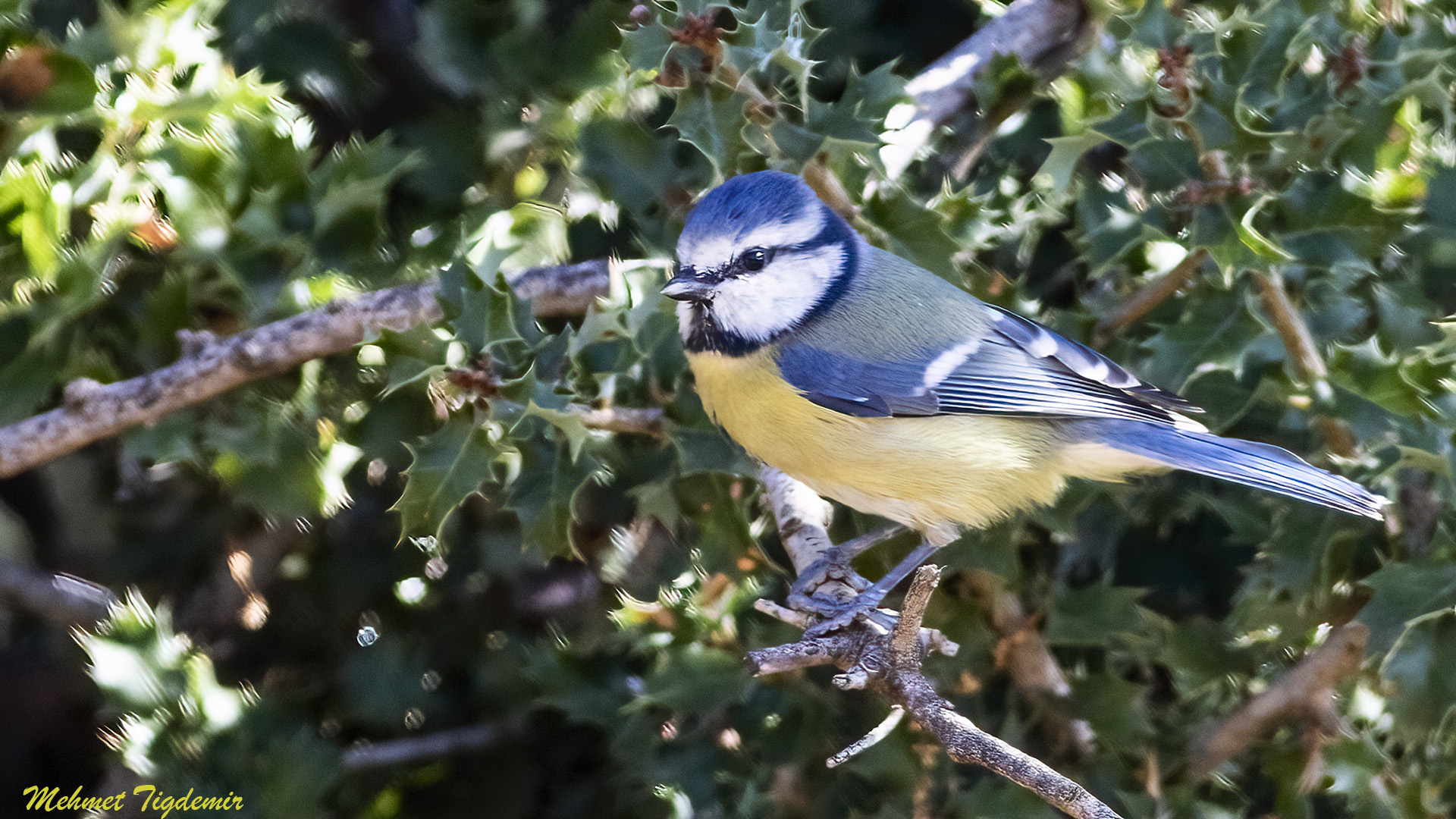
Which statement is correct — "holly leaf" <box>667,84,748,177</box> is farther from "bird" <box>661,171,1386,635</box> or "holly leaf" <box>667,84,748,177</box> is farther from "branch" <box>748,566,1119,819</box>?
"branch" <box>748,566,1119,819</box>

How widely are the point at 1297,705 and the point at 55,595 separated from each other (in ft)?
9.59

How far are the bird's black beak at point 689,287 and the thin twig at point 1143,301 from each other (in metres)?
0.85

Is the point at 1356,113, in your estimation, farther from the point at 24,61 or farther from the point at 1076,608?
the point at 24,61

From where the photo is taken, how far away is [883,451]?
6.96 feet

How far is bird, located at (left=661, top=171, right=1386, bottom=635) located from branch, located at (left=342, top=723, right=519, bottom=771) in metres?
1.04

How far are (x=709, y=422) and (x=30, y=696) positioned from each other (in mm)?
2193

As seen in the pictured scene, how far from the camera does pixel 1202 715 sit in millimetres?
2574

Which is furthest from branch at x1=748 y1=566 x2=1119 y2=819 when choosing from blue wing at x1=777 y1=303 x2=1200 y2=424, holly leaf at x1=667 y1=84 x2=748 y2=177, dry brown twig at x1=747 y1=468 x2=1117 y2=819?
holly leaf at x1=667 y1=84 x2=748 y2=177

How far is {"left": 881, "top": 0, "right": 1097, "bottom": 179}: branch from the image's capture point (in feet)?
8.27

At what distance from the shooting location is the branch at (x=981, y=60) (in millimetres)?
2521

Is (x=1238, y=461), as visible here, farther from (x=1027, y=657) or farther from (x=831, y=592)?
(x=831, y=592)

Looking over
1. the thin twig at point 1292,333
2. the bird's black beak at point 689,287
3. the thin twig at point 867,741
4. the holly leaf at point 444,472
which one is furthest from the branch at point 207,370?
the thin twig at point 1292,333

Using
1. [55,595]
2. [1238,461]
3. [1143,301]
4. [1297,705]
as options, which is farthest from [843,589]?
[55,595]

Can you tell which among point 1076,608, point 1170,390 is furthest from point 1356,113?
point 1076,608
